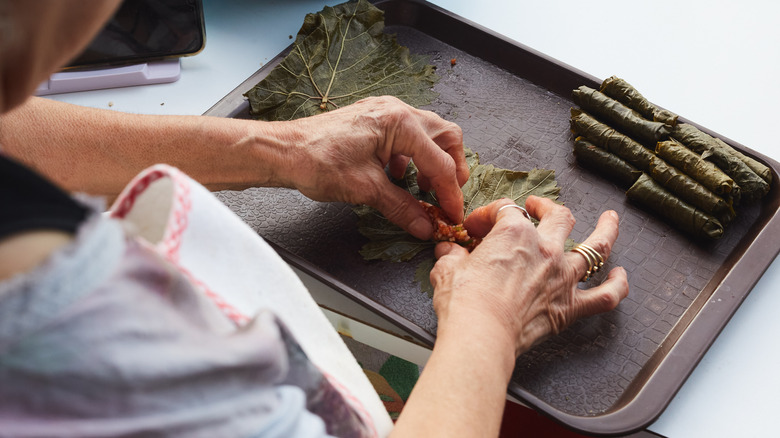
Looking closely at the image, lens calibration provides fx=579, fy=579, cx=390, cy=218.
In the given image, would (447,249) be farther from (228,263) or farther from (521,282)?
(228,263)

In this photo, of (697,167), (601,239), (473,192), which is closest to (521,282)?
(601,239)

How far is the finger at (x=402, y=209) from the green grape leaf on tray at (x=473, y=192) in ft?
0.15

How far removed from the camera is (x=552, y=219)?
1.33 meters

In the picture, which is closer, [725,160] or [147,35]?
[725,160]

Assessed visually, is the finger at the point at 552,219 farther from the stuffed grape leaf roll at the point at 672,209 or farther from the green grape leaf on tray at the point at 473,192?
the stuffed grape leaf roll at the point at 672,209

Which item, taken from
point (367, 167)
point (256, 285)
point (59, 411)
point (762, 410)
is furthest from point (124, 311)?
point (762, 410)

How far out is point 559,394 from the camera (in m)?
1.19

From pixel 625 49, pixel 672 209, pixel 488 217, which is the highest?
pixel 625 49

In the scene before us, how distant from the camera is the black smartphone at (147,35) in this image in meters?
1.70

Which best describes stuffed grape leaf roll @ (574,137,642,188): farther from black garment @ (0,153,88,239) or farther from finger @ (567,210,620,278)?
black garment @ (0,153,88,239)

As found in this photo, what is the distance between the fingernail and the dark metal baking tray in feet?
0.24

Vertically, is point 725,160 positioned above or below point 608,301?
above

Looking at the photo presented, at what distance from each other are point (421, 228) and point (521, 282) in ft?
1.06

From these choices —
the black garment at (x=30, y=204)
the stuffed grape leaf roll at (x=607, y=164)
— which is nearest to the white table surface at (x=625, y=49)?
the stuffed grape leaf roll at (x=607, y=164)
